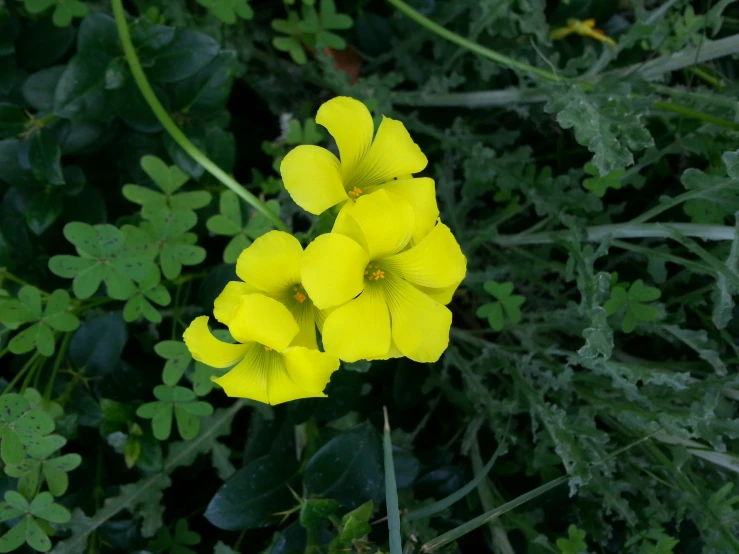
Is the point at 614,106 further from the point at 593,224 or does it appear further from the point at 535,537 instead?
the point at 535,537

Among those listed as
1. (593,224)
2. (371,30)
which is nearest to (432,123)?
(371,30)

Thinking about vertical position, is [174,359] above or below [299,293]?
below

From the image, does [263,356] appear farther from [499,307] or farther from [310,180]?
[499,307]

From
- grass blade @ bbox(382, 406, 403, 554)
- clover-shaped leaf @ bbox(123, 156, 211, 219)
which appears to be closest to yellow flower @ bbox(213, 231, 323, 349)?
grass blade @ bbox(382, 406, 403, 554)

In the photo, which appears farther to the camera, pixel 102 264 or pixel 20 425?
pixel 102 264

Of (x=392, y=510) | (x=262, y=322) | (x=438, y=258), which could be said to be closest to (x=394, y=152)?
(x=438, y=258)

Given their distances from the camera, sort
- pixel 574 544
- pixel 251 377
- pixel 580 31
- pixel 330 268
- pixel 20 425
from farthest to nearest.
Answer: pixel 580 31, pixel 574 544, pixel 20 425, pixel 251 377, pixel 330 268
